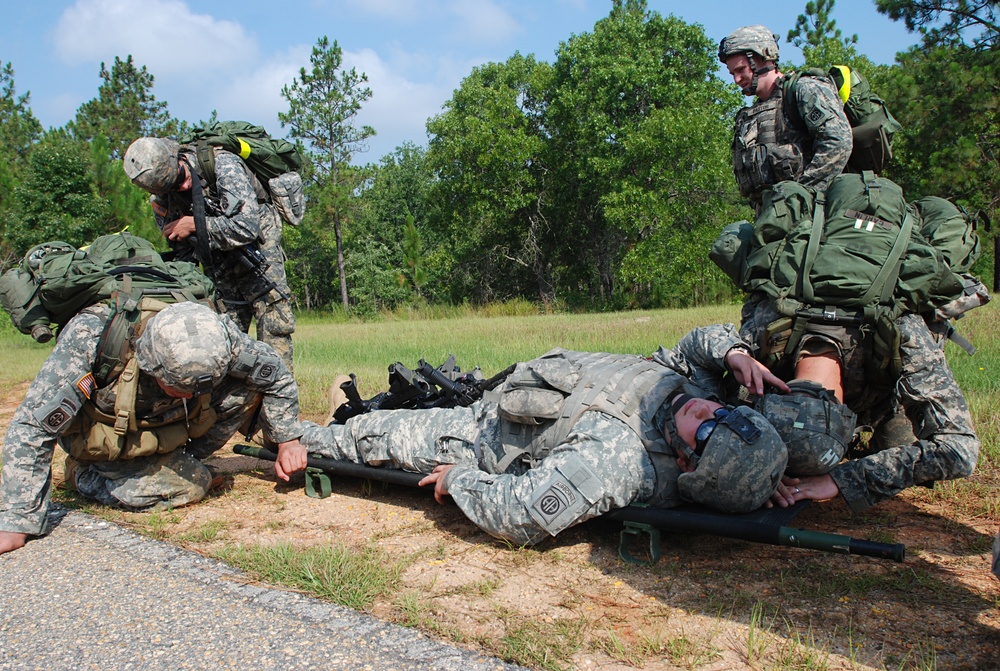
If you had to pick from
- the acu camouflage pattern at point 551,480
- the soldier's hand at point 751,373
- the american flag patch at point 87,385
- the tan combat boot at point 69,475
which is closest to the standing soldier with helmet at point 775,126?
the soldier's hand at point 751,373

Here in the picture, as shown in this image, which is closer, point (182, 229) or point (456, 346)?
point (182, 229)

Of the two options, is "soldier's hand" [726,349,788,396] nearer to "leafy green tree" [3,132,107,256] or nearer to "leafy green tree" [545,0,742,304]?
"leafy green tree" [3,132,107,256]

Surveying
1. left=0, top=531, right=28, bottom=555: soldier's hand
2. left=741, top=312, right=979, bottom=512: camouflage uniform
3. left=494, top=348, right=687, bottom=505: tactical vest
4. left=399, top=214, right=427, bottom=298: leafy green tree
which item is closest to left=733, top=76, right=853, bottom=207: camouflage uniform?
left=741, top=312, right=979, bottom=512: camouflage uniform

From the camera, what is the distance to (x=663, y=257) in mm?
26328

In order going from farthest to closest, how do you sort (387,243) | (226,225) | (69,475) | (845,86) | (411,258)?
(387,243) < (411,258) < (226,225) < (845,86) < (69,475)

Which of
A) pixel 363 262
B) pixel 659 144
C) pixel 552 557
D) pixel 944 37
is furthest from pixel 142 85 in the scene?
pixel 552 557

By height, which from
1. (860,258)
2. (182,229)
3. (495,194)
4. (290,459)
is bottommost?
(290,459)

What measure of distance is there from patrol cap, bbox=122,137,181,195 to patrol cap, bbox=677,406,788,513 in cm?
421

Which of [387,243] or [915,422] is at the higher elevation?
[387,243]

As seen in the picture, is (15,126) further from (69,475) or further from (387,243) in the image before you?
(69,475)

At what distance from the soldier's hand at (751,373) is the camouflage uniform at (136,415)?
2404 mm

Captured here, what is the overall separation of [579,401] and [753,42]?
282 centimetres

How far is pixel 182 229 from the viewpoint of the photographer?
5.71 m

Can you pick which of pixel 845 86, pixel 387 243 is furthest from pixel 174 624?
pixel 387 243
